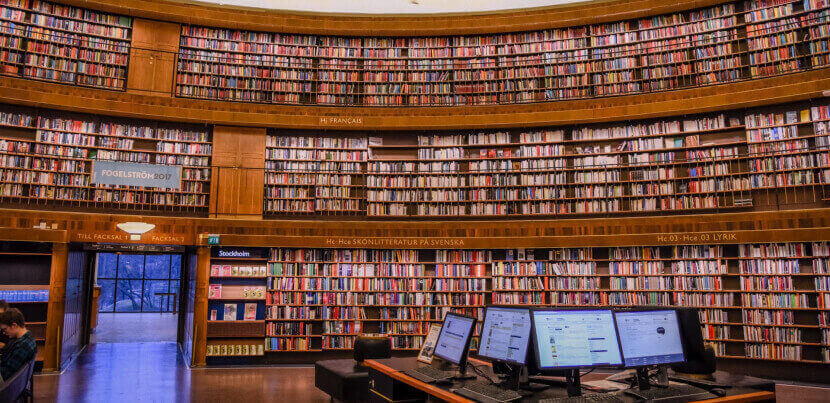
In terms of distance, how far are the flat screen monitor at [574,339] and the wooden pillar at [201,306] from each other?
6.12m

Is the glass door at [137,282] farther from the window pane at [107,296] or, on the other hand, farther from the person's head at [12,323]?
the person's head at [12,323]

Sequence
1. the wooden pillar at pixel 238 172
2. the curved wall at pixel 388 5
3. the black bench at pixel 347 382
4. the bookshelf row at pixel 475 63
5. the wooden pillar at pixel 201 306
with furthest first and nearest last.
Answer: the curved wall at pixel 388 5 → the wooden pillar at pixel 238 172 → the bookshelf row at pixel 475 63 → the wooden pillar at pixel 201 306 → the black bench at pixel 347 382

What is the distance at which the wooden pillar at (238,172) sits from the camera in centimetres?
829

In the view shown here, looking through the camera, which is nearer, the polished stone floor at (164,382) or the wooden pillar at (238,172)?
the polished stone floor at (164,382)

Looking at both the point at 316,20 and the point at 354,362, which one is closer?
the point at 354,362

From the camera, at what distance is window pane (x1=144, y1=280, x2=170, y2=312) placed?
50.3ft

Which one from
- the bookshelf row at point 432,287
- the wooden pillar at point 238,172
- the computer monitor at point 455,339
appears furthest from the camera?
the wooden pillar at point 238,172

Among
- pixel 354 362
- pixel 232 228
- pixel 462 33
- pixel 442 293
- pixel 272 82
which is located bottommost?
pixel 354 362

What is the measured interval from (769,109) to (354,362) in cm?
671

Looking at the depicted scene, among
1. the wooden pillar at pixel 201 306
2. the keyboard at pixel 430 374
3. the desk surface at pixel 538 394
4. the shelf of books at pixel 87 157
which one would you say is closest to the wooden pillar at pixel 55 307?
the shelf of books at pixel 87 157

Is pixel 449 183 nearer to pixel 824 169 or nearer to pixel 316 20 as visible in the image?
pixel 316 20

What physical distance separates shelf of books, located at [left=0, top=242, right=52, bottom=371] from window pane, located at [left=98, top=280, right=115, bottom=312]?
28.2 feet

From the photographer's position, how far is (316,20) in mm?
9055

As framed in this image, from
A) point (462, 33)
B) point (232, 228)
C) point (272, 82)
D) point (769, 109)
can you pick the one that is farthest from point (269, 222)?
point (769, 109)
